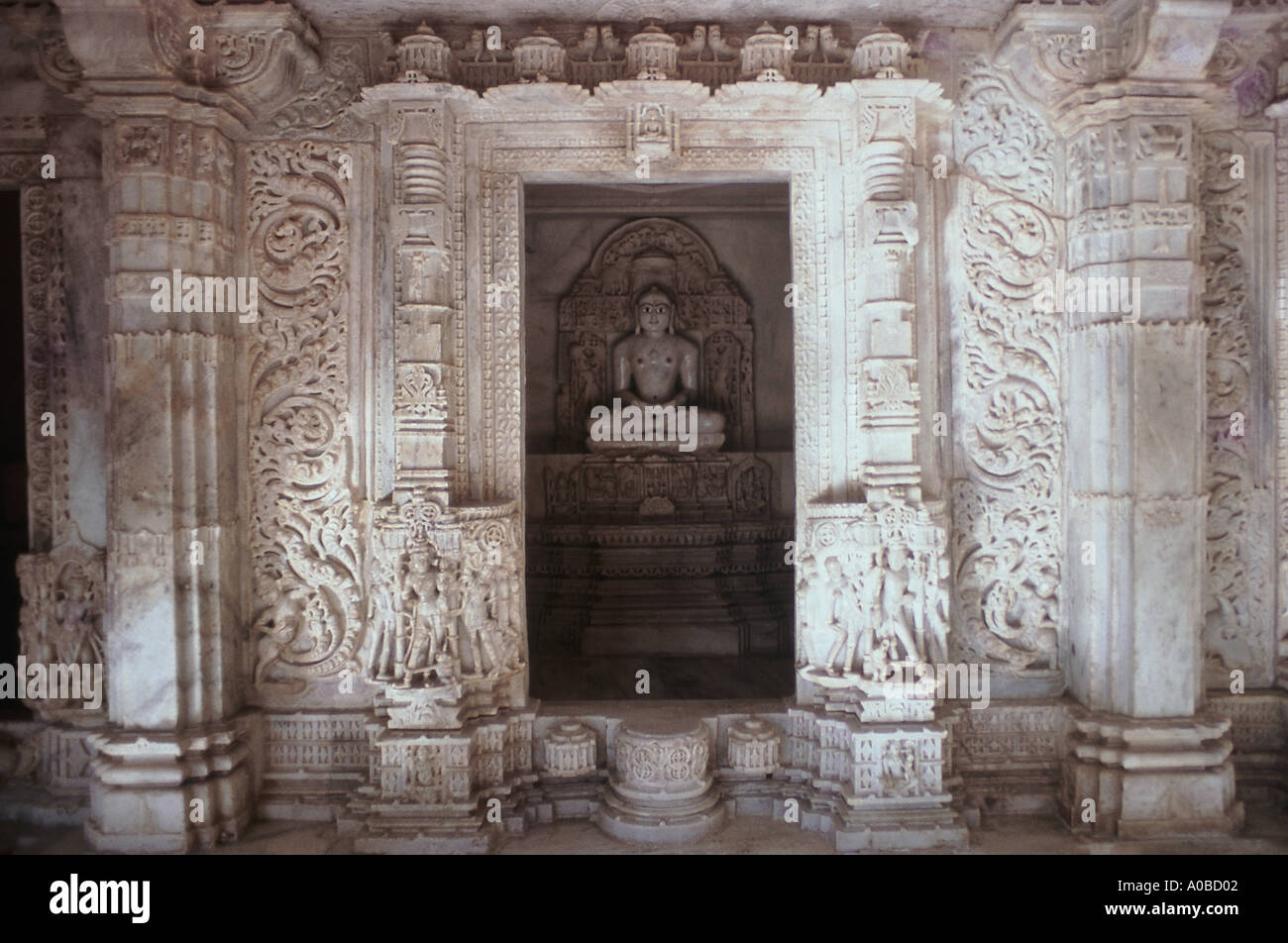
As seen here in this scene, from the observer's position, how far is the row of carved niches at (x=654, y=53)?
447 cm

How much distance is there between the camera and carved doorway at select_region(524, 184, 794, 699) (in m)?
7.13

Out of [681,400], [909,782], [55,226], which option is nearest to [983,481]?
[909,782]

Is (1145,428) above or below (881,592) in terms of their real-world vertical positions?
above

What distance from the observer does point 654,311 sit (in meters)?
7.90

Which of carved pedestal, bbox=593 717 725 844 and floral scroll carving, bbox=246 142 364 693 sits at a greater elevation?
floral scroll carving, bbox=246 142 364 693

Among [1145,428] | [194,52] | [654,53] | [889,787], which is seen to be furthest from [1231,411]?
[194,52]

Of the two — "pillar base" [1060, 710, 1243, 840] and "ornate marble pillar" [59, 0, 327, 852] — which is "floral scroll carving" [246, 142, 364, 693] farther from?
"pillar base" [1060, 710, 1243, 840]

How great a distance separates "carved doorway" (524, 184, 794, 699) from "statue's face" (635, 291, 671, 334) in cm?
25

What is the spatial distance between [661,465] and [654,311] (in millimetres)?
1552

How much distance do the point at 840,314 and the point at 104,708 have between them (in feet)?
16.2

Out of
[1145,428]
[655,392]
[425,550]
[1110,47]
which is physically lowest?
[425,550]

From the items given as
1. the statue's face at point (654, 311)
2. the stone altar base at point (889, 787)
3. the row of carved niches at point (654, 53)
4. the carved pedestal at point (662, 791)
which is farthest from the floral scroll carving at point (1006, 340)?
the statue's face at point (654, 311)

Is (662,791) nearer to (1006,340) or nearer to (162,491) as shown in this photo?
(162,491)

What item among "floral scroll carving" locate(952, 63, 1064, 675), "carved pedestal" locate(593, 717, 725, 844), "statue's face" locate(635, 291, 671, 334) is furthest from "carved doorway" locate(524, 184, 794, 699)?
"floral scroll carving" locate(952, 63, 1064, 675)
